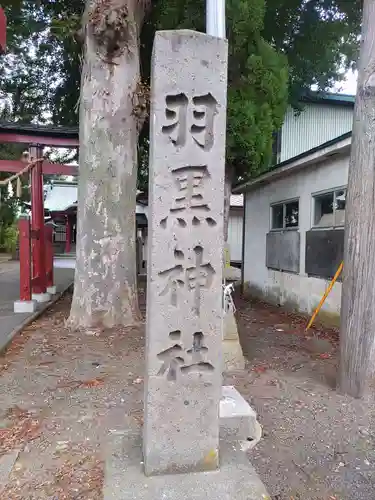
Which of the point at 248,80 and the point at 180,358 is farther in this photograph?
the point at 248,80

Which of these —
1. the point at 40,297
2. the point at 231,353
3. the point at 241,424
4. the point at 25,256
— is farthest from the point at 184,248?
the point at 40,297

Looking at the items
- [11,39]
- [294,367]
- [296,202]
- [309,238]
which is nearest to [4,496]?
[294,367]

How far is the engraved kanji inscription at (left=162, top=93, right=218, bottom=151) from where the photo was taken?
2458 millimetres

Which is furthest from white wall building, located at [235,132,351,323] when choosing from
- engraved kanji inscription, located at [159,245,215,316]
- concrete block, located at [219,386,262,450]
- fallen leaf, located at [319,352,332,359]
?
engraved kanji inscription, located at [159,245,215,316]

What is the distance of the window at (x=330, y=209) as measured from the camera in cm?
780

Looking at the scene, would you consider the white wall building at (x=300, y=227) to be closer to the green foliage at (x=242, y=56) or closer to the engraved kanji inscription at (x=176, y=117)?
the green foliage at (x=242, y=56)

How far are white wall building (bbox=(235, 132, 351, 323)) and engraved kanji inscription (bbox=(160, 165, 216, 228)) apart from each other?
521 cm

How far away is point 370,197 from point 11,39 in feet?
41.1

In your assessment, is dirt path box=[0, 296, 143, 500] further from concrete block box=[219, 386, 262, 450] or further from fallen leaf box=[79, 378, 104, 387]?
concrete block box=[219, 386, 262, 450]

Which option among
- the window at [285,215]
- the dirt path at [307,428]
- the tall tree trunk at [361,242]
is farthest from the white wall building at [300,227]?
the tall tree trunk at [361,242]

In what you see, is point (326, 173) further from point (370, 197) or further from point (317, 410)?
point (317, 410)

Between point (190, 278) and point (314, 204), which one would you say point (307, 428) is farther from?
point (314, 204)

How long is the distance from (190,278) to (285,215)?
8.45 metres

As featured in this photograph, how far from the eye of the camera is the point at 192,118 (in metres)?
2.47
